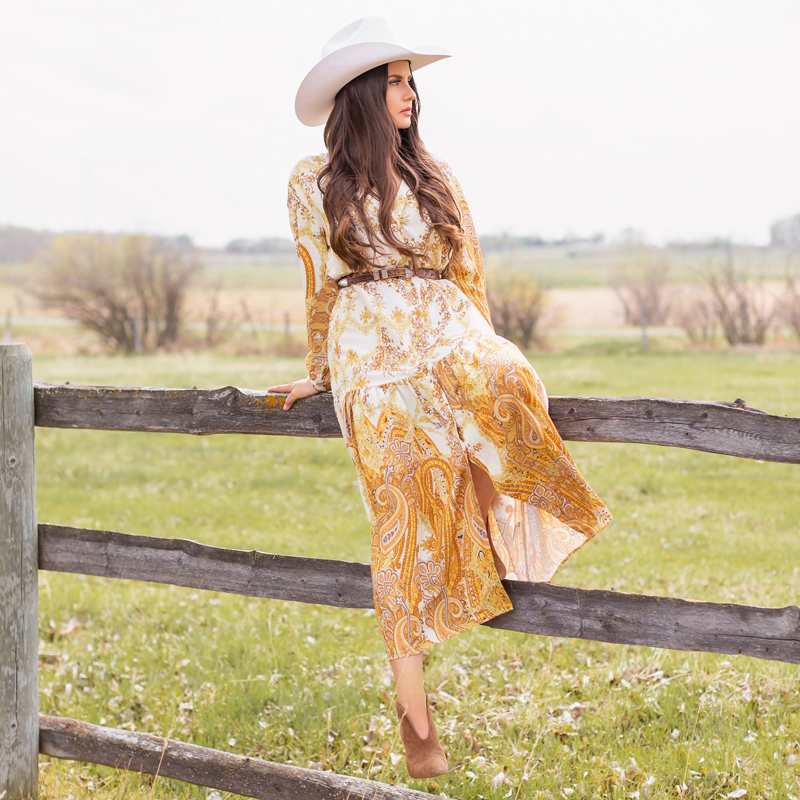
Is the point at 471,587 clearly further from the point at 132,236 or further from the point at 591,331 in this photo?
the point at 132,236

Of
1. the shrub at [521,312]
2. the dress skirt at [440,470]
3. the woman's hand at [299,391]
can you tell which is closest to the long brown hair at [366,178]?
the dress skirt at [440,470]

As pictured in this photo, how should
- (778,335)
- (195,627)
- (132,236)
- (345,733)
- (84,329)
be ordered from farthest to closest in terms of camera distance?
(132,236), (84,329), (778,335), (195,627), (345,733)

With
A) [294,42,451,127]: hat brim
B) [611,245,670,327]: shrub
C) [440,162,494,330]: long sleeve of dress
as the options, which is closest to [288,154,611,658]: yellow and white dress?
[440,162,494,330]: long sleeve of dress

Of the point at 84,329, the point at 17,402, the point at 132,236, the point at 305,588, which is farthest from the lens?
the point at 132,236

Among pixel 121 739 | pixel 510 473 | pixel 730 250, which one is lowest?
pixel 121 739

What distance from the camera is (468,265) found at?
9.67ft

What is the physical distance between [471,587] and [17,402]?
6.66ft

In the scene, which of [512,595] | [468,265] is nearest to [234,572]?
[512,595]

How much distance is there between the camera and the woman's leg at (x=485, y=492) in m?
2.78

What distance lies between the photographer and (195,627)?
521cm

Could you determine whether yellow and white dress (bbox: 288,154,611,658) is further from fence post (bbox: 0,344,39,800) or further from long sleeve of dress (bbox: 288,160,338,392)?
fence post (bbox: 0,344,39,800)

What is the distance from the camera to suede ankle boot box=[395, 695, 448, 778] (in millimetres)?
2625

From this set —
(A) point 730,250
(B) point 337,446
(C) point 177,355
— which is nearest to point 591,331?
(A) point 730,250

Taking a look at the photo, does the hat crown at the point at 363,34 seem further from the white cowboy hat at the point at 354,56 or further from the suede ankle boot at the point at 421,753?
the suede ankle boot at the point at 421,753
